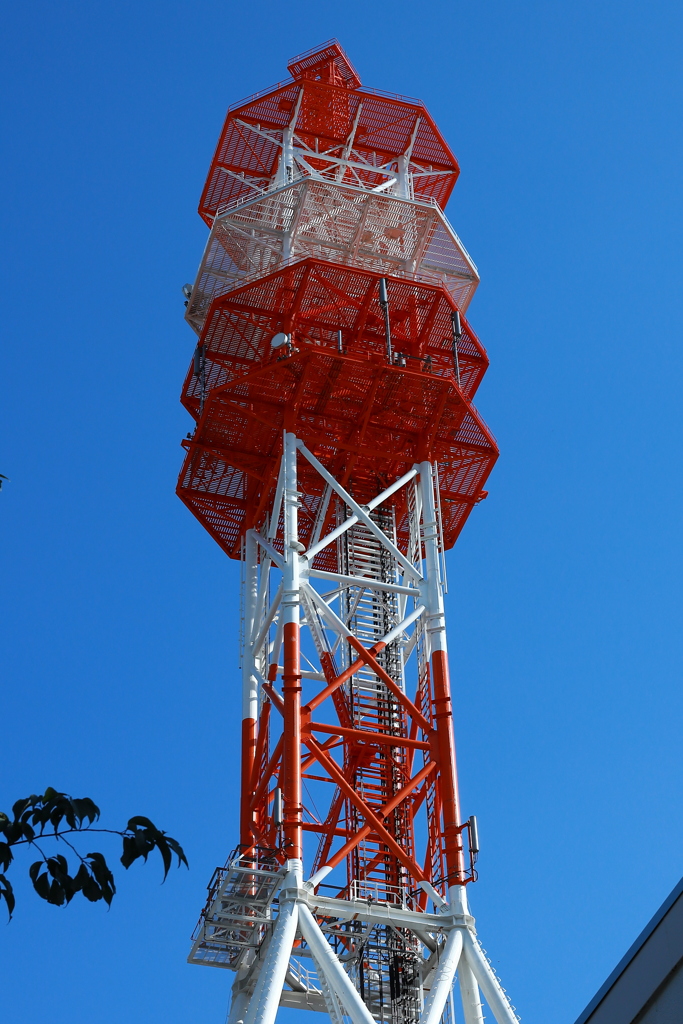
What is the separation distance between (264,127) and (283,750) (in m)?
20.5

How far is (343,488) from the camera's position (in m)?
40.3

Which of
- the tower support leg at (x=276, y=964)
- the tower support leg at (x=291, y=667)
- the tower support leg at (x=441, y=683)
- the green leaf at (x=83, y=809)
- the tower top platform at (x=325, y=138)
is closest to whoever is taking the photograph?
the green leaf at (x=83, y=809)

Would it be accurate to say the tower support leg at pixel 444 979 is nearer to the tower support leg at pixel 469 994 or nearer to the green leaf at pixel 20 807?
the tower support leg at pixel 469 994

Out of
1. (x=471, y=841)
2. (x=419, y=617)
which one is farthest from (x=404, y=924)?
(x=419, y=617)

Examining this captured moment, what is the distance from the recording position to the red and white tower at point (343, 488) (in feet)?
110

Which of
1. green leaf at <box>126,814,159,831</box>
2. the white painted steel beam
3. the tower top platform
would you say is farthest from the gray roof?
the tower top platform

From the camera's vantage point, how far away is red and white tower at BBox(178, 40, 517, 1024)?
33.5 meters

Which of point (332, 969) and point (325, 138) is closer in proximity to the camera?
point (332, 969)

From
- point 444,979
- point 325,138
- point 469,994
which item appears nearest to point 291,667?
point 444,979

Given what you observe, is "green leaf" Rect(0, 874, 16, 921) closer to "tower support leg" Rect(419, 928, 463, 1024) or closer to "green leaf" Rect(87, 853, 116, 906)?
"green leaf" Rect(87, 853, 116, 906)

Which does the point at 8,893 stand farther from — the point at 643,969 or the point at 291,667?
the point at 291,667

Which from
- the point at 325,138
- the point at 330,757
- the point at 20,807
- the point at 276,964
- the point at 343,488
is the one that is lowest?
the point at 20,807

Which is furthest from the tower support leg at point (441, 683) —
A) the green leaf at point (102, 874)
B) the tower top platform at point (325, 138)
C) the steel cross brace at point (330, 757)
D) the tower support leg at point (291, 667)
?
the green leaf at point (102, 874)

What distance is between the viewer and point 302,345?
3906cm
